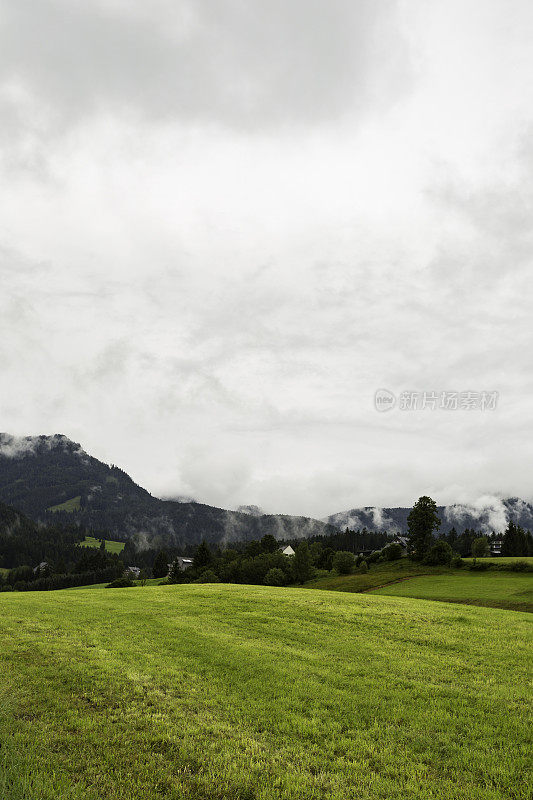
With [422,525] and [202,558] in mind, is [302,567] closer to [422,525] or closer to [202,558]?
[422,525]

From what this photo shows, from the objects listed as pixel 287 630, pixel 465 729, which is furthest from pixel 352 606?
pixel 465 729

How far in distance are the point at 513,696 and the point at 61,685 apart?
17.4m

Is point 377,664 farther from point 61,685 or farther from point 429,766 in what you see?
point 61,685

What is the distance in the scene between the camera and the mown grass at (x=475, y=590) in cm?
5500

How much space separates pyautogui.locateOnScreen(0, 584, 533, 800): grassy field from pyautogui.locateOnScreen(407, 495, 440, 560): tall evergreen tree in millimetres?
108929

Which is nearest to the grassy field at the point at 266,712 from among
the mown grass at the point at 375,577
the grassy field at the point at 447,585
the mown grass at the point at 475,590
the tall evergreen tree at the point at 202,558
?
the mown grass at the point at 475,590

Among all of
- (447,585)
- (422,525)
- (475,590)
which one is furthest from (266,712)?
(422,525)

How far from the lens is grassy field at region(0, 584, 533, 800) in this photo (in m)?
9.98

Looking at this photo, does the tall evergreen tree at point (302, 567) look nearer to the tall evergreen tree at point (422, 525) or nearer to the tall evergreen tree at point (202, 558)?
the tall evergreen tree at point (422, 525)

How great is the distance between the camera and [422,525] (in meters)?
128

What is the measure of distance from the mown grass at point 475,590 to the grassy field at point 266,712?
1340 inches

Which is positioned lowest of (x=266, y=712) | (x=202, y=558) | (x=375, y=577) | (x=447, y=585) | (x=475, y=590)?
(x=202, y=558)

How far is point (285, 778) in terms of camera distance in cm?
1008

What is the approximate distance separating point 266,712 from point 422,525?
12722 cm
